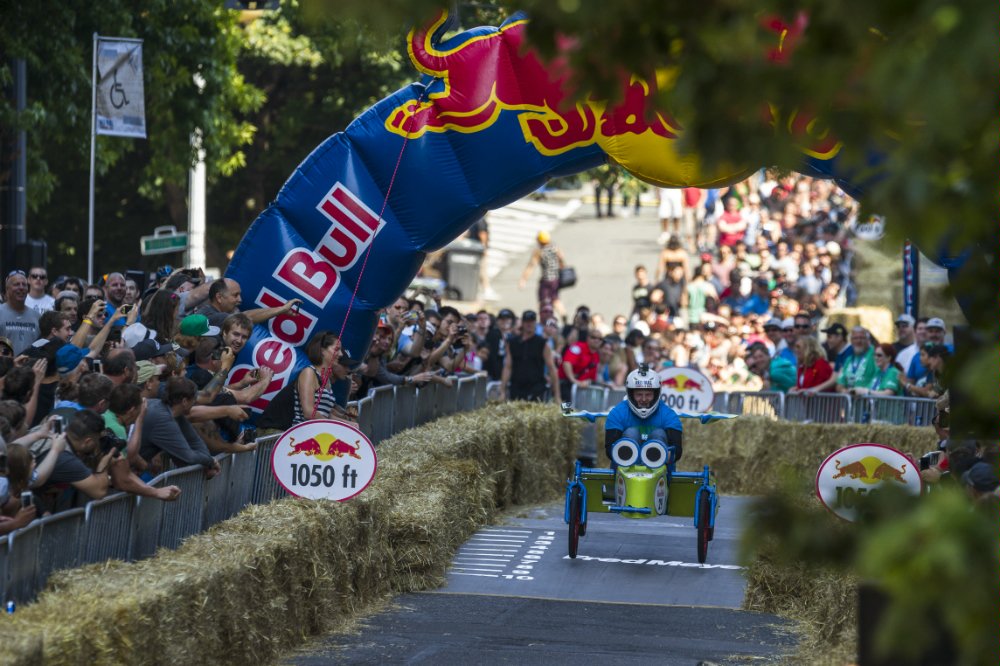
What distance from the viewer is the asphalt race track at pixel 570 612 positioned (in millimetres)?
10312

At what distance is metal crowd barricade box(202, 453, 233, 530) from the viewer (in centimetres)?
1027

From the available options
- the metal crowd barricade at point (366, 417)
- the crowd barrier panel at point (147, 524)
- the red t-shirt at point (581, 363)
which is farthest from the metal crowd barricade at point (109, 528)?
the red t-shirt at point (581, 363)

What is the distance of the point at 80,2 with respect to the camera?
2033 centimetres

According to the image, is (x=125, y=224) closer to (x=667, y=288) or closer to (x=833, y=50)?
(x=667, y=288)

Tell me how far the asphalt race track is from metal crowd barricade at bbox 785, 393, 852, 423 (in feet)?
13.7

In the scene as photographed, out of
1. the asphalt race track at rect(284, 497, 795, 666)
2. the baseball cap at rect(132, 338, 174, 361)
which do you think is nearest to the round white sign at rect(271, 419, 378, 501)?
the asphalt race track at rect(284, 497, 795, 666)

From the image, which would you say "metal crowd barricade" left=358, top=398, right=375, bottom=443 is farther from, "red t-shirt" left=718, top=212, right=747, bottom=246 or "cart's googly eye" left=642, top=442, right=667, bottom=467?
"red t-shirt" left=718, top=212, right=747, bottom=246

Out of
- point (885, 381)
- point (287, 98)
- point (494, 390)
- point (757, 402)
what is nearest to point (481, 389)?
point (494, 390)

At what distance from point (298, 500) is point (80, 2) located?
38.0ft

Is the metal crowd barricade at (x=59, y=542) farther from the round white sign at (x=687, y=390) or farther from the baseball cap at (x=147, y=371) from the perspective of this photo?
the round white sign at (x=687, y=390)

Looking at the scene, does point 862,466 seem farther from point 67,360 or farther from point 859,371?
point 859,371

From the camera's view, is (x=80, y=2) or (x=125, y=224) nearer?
(x=80, y=2)

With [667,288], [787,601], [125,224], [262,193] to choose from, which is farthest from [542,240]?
[787,601]

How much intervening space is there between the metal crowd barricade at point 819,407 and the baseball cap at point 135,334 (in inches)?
386
